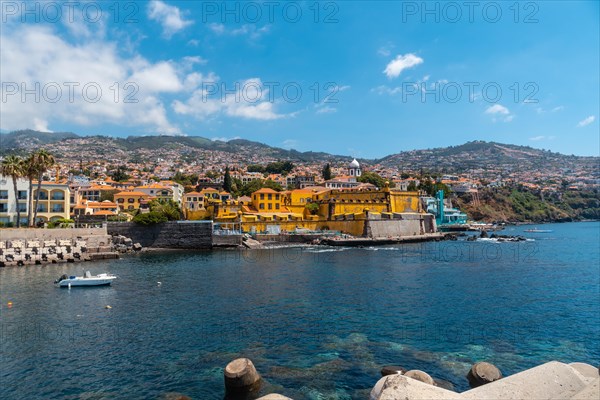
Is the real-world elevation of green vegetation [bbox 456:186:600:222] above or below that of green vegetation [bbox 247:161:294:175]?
below

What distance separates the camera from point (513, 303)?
2002cm

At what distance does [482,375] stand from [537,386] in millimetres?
4142

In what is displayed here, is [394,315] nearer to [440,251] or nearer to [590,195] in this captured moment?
[440,251]

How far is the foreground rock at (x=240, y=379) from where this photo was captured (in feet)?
33.2

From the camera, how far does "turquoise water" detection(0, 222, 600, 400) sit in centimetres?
1130

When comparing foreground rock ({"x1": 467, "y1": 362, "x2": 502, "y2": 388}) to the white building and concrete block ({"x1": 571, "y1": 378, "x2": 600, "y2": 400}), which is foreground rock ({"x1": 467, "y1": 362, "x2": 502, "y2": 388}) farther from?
the white building

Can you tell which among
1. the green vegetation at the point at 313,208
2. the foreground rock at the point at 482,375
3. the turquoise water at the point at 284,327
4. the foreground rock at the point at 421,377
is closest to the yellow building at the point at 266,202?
the green vegetation at the point at 313,208

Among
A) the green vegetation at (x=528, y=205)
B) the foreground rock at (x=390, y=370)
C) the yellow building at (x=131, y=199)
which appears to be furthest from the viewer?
the green vegetation at (x=528, y=205)

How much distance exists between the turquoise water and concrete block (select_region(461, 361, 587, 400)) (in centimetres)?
440

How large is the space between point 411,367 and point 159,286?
1636 centimetres

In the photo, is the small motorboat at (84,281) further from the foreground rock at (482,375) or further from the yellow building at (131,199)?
the yellow building at (131,199)

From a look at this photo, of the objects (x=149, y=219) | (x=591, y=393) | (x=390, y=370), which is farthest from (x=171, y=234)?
(x=591, y=393)

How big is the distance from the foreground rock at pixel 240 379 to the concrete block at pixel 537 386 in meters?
6.03

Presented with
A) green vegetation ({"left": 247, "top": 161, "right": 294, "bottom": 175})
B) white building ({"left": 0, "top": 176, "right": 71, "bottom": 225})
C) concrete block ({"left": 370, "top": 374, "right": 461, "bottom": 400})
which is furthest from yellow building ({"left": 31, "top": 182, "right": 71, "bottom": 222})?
green vegetation ({"left": 247, "top": 161, "right": 294, "bottom": 175})
